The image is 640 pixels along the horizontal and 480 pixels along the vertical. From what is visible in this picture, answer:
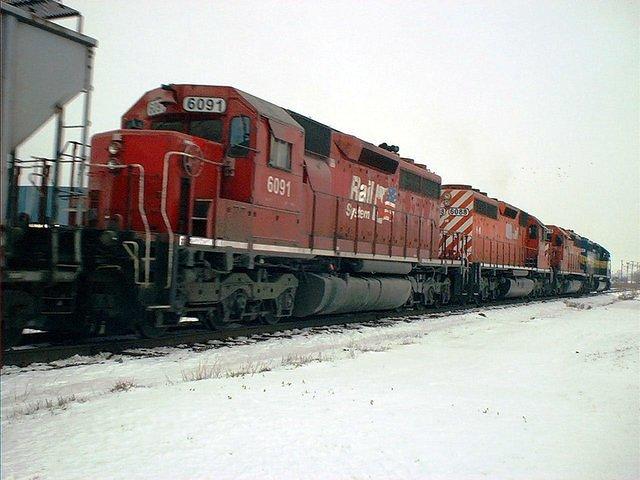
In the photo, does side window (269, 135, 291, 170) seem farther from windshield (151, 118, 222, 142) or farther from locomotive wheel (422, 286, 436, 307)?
locomotive wheel (422, 286, 436, 307)

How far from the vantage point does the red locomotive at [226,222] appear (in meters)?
8.20

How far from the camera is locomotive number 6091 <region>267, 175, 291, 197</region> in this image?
10383mm

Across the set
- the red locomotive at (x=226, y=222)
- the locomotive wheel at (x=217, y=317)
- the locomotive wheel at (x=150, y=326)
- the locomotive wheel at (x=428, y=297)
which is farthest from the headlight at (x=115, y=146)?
the locomotive wheel at (x=428, y=297)

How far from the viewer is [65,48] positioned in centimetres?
638

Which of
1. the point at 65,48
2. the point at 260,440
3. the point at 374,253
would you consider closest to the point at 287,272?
the point at 374,253

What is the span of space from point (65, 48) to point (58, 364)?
375cm

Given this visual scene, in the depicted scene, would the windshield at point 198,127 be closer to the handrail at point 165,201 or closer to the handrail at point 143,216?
the handrail at point 165,201

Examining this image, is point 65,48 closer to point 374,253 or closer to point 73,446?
point 73,446

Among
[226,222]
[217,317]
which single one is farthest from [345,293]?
[226,222]

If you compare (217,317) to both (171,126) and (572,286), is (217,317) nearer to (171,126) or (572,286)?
(171,126)

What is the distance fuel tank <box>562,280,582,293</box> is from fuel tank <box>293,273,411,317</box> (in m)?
23.7

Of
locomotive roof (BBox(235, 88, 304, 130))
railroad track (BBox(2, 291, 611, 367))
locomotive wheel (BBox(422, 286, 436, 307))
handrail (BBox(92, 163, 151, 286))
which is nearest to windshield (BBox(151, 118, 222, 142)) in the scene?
locomotive roof (BBox(235, 88, 304, 130))

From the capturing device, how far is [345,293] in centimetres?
1281

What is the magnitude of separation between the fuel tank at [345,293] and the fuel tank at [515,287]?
10.6 metres
